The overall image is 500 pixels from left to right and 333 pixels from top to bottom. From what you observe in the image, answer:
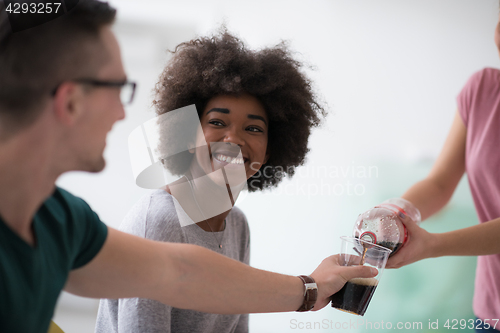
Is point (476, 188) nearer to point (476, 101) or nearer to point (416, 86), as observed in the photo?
point (476, 101)

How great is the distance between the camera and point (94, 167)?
→ 2.06 feet

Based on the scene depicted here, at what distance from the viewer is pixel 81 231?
684mm

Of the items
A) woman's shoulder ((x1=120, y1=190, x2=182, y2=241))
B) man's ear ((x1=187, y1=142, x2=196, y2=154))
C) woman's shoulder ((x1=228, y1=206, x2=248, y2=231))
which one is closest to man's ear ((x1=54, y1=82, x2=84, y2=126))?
woman's shoulder ((x1=120, y1=190, x2=182, y2=241))

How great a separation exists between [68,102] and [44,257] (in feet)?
0.75

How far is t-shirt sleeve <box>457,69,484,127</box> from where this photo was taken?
148 centimetres

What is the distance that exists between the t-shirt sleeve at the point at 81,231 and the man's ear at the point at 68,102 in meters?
0.18

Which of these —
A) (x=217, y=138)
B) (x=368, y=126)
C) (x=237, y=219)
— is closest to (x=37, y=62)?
(x=217, y=138)

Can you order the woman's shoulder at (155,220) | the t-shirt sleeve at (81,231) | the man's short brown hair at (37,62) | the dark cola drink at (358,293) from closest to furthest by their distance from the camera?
the man's short brown hair at (37,62) → the t-shirt sleeve at (81,231) → the dark cola drink at (358,293) → the woman's shoulder at (155,220)

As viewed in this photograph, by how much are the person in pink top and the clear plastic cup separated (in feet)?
0.76

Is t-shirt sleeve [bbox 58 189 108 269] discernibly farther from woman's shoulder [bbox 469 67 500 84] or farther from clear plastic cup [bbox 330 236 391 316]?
woman's shoulder [bbox 469 67 500 84]

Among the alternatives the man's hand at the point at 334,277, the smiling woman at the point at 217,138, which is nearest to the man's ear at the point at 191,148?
the smiling woman at the point at 217,138

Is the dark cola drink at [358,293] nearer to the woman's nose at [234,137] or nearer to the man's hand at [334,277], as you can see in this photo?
the man's hand at [334,277]

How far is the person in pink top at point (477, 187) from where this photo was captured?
1.25 metres

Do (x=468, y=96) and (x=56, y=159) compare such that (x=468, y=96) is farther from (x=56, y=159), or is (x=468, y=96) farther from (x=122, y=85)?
(x=56, y=159)
